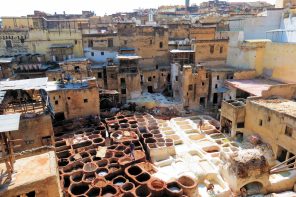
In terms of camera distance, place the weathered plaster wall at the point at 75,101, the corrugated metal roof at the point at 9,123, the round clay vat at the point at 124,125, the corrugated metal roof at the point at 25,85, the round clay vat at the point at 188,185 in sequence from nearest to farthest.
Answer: the corrugated metal roof at the point at 9,123 → the round clay vat at the point at 188,185 → the corrugated metal roof at the point at 25,85 → the weathered plaster wall at the point at 75,101 → the round clay vat at the point at 124,125

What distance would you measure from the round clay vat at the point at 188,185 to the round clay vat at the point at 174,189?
33 centimetres

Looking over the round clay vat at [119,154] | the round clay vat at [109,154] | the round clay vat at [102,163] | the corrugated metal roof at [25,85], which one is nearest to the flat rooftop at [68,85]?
the corrugated metal roof at [25,85]

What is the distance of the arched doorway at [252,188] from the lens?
18.6 m

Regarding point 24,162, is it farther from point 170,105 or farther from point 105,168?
point 170,105

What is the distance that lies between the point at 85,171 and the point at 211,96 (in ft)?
67.9

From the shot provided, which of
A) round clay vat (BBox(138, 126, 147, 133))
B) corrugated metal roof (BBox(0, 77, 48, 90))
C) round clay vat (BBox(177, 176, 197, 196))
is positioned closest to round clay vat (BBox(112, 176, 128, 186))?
round clay vat (BBox(177, 176, 197, 196))

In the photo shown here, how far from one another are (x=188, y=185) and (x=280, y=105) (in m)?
11.6

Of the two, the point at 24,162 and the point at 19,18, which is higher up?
the point at 19,18

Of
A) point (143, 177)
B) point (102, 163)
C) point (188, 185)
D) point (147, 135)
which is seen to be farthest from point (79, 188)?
point (147, 135)

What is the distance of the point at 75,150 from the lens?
2220cm

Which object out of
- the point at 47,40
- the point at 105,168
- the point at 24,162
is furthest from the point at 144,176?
the point at 47,40

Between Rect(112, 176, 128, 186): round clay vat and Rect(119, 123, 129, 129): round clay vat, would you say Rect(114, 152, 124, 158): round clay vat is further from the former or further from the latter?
Rect(119, 123, 129, 129): round clay vat

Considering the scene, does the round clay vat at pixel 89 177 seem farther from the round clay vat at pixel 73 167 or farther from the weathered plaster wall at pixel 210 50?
the weathered plaster wall at pixel 210 50

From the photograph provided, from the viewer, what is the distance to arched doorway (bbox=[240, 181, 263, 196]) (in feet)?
61.0
